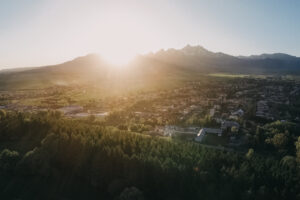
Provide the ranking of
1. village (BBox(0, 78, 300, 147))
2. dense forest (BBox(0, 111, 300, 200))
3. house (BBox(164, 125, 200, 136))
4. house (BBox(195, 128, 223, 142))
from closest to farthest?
dense forest (BBox(0, 111, 300, 200)), house (BBox(195, 128, 223, 142)), village (BBox(0, 78, 300, 147)), house (BBox(164, 125, 200, 136))

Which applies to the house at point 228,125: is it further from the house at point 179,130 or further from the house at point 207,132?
the house at point 179,130

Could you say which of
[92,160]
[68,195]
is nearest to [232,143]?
[92,160]

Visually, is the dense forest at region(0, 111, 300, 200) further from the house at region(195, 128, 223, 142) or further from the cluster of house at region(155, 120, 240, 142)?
the cluster of house at region(155, 120, 240, 142)

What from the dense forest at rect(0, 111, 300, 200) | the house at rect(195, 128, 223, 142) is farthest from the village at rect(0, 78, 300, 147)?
the dense forest at rect(0, 111, 300, 200)

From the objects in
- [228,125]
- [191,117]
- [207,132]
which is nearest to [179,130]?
[207,132]

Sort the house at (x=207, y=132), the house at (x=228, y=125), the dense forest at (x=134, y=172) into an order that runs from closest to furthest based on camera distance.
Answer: the dense forest at (x=134, y=172), the house at (x=207, y=132), the house at (x=228, y=125)

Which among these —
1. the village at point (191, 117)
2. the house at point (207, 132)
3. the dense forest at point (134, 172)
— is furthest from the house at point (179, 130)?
the dense forest at point (134, 172)

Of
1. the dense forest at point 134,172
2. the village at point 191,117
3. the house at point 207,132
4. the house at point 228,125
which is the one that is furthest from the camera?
the house at point 228,125

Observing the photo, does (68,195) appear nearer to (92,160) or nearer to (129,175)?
(92,160)
